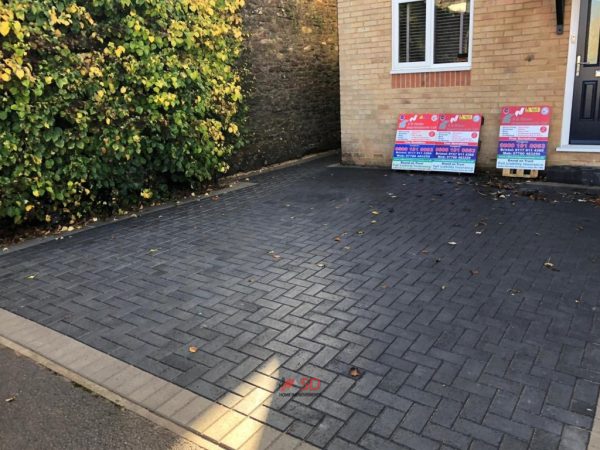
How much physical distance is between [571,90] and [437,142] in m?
2.20

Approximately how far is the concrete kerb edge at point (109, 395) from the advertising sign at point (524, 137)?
283 inches

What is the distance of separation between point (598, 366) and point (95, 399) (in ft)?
10.2

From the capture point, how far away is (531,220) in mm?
6086

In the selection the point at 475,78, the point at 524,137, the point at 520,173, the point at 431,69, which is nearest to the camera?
the point at 524,137

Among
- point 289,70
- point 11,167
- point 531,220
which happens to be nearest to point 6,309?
point 11,167

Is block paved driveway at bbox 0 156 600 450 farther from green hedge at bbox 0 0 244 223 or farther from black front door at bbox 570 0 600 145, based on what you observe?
black front door at bbox 570 0 600 145

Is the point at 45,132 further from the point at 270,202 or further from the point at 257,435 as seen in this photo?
the point at 257,435

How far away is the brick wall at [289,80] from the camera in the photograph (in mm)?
10039

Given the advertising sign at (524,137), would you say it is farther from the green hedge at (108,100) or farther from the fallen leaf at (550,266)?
the green hedge at (108,100)

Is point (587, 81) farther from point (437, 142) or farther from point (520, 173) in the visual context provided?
point (437, 142)

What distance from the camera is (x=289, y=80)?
11.1 metres

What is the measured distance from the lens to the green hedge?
584cm

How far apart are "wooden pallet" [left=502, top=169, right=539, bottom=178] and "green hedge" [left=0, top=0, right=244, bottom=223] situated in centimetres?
475

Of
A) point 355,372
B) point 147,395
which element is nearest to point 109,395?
point 147,395
